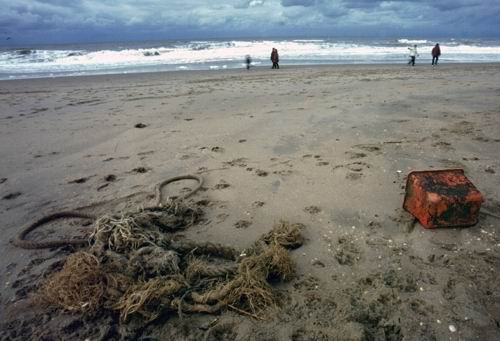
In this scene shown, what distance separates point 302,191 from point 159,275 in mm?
2058

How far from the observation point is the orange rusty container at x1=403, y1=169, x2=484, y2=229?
2.86 metres

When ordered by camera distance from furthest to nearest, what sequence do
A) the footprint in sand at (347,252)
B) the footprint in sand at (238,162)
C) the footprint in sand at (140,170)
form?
the footprint in sand at (238,162) → the footprint in sand at (140,170) → the footprint in sand at (347,252)

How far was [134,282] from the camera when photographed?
237cm

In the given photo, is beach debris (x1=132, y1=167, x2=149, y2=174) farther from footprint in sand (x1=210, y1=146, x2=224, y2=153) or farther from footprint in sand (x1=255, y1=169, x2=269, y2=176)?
footprint in sand (x1=255, y1=169, x2=269, y2=176)

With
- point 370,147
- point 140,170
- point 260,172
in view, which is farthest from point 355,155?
point 140,170

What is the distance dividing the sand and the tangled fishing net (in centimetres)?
10

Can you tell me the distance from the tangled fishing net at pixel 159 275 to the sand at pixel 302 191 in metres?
0.10

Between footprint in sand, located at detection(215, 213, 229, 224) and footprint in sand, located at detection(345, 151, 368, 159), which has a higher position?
footprint in sand, located at detection(345, 151, 368, 159)

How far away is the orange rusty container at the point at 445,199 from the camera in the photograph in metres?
2.86

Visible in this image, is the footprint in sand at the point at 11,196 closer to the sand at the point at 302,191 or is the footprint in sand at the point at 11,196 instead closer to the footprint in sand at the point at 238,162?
the sand at the point at 302,191

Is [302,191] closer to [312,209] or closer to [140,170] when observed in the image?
[312,209]

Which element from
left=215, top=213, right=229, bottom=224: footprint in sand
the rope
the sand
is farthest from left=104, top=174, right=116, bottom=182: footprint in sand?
left=215, top=213, right=229, bottom=224: footprint in sand

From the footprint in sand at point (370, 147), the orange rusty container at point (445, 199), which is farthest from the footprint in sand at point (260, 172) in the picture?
the orange rusty container at point (445, 199)

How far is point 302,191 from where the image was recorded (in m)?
3.91
